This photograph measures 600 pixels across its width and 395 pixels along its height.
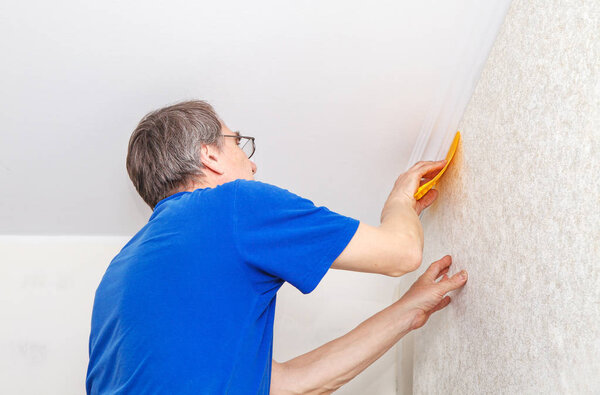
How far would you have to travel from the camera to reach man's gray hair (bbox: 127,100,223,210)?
1.50 metres

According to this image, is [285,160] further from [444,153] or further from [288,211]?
[288,211]

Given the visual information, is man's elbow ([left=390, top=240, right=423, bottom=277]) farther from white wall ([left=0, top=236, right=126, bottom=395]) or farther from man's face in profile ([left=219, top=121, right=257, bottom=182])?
white wall ([left=0, top=236, right=126, bottom=395])

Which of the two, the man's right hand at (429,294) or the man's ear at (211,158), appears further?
the man's right hand at (429,294)

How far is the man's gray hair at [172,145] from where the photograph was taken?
1.50 meters

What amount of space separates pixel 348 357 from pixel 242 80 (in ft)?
2.77

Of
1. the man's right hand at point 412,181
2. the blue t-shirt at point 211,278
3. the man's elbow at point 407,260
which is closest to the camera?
the blue t-shirt at point 211,278

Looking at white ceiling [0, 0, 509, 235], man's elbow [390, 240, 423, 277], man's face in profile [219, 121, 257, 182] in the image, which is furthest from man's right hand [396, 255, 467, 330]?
man's face in profile [219, 121, 257, 182]

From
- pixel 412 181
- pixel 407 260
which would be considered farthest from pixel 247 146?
pixel 407 260

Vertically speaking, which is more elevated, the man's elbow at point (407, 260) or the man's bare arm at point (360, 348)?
the man's elbow at point (407, 260)

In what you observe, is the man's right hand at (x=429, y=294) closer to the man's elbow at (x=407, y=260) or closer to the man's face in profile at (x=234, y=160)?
the man's elbow at (x=407, y=260)

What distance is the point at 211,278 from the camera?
1277 mm

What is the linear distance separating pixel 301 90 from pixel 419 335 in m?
0.92

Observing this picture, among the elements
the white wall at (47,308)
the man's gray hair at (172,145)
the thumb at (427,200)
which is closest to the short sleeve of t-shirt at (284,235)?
the man's gray hair at (172,145)

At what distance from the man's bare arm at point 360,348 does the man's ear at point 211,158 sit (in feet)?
1.94
